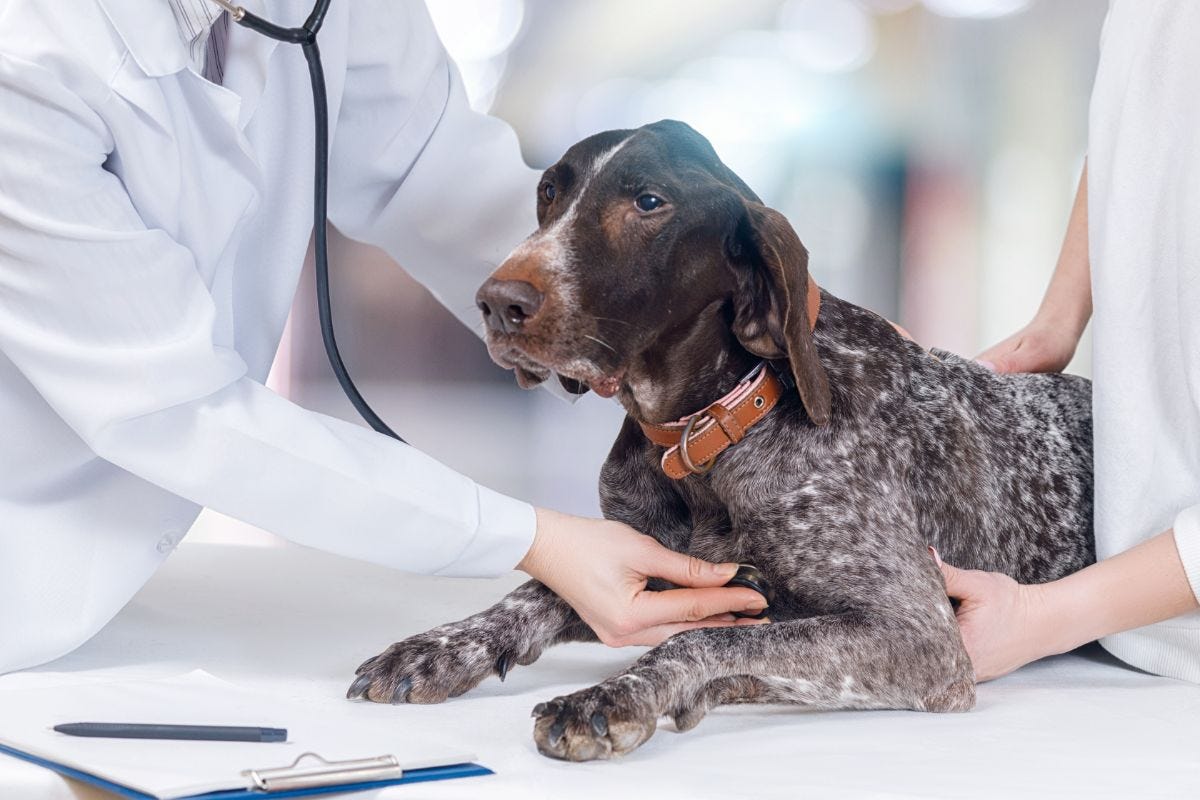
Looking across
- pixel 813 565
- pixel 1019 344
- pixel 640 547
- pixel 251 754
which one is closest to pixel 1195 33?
pixel 1019 344

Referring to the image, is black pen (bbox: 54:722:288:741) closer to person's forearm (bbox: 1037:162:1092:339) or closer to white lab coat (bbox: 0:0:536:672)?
white lab coat (bbox: 0:0:536:672)

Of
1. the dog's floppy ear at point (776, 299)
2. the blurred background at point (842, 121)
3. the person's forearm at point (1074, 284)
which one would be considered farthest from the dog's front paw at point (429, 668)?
the blurred background at point (842, 121)

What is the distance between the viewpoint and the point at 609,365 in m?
1.92

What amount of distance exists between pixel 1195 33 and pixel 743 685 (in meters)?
1.28

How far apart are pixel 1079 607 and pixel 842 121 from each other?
17.9 ft

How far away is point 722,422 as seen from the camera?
2000mm

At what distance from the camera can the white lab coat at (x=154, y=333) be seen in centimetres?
170

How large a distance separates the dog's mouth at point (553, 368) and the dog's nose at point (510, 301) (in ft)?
0.14

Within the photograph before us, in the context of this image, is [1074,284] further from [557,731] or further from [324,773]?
[324,773]

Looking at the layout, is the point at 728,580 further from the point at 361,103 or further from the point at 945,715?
the point at 361,103

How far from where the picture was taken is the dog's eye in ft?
6.38

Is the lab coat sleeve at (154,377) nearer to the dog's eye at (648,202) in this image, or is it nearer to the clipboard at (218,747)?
the clipboard at (218,747)

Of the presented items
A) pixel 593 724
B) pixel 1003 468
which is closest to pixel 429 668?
pixel 593 724

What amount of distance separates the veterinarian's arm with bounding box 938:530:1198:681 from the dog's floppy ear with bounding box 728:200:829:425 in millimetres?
399
